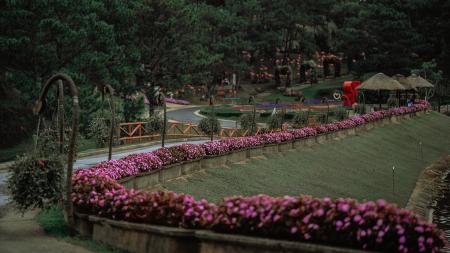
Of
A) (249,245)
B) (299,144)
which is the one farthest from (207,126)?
(249,245)

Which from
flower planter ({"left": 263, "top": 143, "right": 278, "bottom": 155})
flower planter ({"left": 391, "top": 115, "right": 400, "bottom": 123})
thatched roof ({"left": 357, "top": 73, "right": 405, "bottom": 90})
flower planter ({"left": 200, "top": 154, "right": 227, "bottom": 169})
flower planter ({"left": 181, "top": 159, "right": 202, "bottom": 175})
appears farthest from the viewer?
thatched roof ({"left": 357, "top": 73, "right": 405, "bottom": 90})

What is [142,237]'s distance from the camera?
43.8 feet

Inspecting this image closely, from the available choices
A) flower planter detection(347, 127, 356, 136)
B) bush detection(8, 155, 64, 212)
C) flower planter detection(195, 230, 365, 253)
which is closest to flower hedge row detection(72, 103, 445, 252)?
flower planter detection(195, 230, 365, 253)

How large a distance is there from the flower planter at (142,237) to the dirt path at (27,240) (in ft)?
2.04

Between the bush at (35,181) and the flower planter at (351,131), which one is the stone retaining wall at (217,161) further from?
the bush at (35,181)

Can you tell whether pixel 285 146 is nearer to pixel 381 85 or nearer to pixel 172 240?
pixel 172 240

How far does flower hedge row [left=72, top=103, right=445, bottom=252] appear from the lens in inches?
405

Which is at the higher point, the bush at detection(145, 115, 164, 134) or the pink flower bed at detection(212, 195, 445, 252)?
the pink flower bed at detection(212, 195, 445, 252)

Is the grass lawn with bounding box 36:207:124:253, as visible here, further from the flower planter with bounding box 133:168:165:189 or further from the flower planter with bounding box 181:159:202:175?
the flower planter with bounding box 181:159:202:175

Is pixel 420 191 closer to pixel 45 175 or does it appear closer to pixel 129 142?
pixel 129 142

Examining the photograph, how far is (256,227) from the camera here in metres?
11.6

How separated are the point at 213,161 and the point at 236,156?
2.57 metres

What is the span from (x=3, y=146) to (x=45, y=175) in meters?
24.4

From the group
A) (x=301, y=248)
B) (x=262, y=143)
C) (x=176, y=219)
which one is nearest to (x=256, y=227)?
(x=301, y=248)
